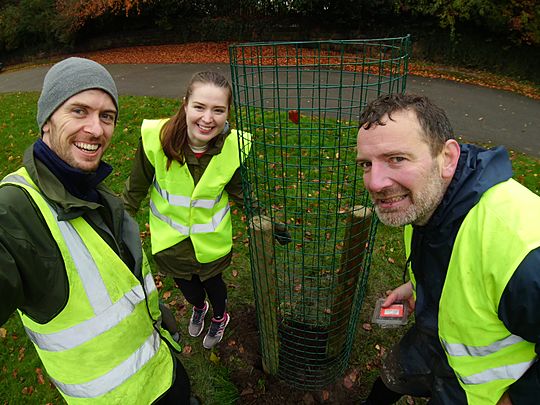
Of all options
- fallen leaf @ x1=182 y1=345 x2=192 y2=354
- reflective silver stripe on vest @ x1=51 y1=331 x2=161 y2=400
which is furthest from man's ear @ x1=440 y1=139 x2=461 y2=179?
fallen leaf @ x1=182 y1=345 x2=192 y2=354

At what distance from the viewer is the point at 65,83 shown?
4.97ft

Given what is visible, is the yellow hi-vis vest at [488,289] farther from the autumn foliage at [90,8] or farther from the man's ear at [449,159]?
the autumn foliage at [90,8]

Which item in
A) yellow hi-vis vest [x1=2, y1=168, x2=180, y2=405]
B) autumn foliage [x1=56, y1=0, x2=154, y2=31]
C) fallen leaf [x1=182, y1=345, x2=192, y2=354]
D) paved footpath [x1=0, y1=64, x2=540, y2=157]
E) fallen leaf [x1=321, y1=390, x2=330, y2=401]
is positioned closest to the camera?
yellow hi-vis vest [x1=2, y1=168, x2=180, y2=405]

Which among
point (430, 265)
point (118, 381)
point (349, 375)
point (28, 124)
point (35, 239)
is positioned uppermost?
point (35, 239)

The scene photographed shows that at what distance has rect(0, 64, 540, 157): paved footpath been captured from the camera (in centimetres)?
700

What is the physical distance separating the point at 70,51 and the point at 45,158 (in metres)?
19.4

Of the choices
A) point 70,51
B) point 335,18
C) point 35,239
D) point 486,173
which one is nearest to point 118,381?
point 35,239

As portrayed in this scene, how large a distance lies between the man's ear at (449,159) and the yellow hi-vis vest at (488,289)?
173 mm

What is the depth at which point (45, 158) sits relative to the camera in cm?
146

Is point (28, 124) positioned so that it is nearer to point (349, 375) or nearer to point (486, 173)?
point (349, 375)

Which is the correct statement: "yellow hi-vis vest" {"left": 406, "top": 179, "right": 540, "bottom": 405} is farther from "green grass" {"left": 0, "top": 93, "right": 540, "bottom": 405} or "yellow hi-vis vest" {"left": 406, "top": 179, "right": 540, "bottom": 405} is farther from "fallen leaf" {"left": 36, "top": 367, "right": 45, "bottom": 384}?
"fallen leaf" {"left": 36, "top": 367, "right": 45, "bottom": 384}

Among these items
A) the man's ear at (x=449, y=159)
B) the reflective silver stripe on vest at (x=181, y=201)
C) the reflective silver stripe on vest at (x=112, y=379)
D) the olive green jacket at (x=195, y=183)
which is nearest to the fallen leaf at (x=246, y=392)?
the olive green jacket at (x=195, y=183)

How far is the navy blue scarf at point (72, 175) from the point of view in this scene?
1.46 meters

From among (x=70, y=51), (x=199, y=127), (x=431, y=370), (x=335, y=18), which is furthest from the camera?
(x=70, y=51)
